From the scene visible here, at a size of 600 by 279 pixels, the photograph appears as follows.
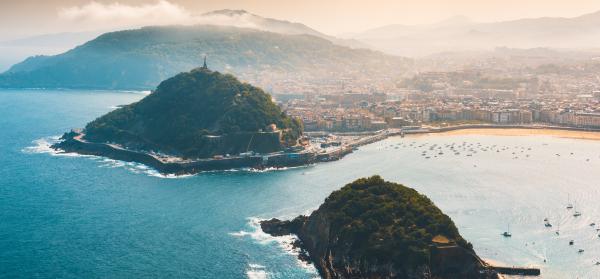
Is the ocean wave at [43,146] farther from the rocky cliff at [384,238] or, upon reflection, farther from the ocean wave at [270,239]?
the rocky cliff at [384,238]

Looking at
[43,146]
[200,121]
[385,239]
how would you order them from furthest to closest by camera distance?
[43,146]
[200,121]
[385,239]

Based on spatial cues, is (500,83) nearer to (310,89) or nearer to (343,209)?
(310,89)

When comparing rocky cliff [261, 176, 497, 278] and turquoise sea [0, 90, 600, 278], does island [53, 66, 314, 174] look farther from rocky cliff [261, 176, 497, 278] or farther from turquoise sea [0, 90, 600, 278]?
rocky cliff [261, 176, 497, 278]

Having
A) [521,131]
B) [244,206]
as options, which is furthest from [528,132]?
[244,206]

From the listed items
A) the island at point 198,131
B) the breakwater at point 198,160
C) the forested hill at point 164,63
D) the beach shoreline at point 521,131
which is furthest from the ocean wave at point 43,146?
the forested hill at point 164,63

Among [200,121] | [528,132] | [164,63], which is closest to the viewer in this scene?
[200,121]

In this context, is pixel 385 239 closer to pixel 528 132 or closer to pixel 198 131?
pixel 198 131
